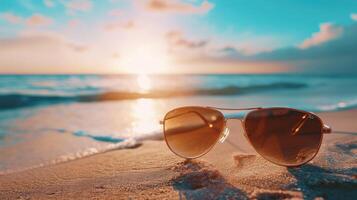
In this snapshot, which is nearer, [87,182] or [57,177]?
[87,182]

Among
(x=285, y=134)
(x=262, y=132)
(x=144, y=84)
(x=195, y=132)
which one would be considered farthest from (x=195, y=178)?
(x=144, y=84)

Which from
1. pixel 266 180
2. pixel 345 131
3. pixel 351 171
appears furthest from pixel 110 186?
pixel 345 131

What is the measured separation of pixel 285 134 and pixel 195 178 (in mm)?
680

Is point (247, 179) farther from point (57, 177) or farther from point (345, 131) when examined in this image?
point (345, 131)

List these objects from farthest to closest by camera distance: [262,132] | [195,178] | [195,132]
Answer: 1. [195,132]
2. [262,132]
3. [195,178]

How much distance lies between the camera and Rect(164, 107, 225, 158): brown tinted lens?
2.21 meters

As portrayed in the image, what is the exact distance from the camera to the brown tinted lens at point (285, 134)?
6.26 ft

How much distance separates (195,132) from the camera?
2.24 metres

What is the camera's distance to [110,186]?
200cm

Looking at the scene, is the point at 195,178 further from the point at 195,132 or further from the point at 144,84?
the point at 144,84

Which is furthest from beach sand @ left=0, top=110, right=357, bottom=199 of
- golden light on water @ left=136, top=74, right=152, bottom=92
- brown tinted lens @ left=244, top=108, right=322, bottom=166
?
golden light on water @ left=136, top=74, right=152, bottom=92

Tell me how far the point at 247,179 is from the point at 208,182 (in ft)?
0.83

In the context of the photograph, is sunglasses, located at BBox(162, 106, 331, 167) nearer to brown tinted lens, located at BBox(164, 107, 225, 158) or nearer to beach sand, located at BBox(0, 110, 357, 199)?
brown tinted lens, located at BBox(164, 107, 225, 158)

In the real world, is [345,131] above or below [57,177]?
above
